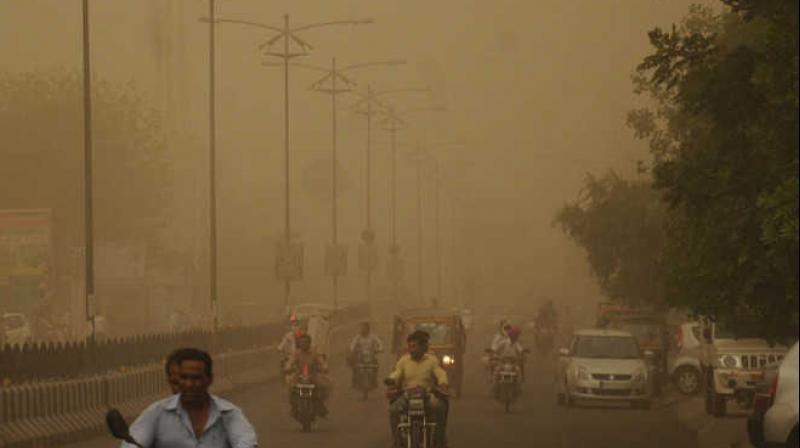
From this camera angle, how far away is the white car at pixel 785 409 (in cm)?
1154

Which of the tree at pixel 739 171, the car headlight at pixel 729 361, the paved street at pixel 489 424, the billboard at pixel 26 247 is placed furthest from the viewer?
the billboard at pixel 26 247

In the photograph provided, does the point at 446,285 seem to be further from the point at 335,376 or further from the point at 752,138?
the point at 752,138

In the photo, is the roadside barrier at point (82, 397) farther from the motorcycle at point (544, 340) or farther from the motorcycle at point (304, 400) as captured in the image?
the motorcycle at point (544, 340)

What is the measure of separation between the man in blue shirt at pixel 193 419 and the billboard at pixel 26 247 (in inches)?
2134

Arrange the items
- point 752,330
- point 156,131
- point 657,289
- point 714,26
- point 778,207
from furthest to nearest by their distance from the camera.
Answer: point 156,131 → point 657,289 → point 714,26 → point 752,330 → point 778,207

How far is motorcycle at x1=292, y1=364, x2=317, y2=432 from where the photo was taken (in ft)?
106

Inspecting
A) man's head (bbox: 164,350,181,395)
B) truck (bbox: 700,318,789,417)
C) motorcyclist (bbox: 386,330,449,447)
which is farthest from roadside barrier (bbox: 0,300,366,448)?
man's head (bbox: 164,350,181,395)

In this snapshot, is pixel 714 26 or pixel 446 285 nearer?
pixel 714 26

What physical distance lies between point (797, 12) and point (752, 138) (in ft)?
15.6

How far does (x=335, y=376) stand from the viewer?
2203 inches

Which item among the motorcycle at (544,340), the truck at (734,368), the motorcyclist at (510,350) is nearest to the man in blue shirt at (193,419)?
the truck at (734,368)

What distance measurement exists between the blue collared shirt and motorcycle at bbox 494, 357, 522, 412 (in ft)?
93.1

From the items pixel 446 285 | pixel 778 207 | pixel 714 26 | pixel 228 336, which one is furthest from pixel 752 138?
pixel 446 285

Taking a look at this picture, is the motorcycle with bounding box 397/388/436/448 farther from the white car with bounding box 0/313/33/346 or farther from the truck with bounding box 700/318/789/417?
the white car with bounding box 0/313/33/346
